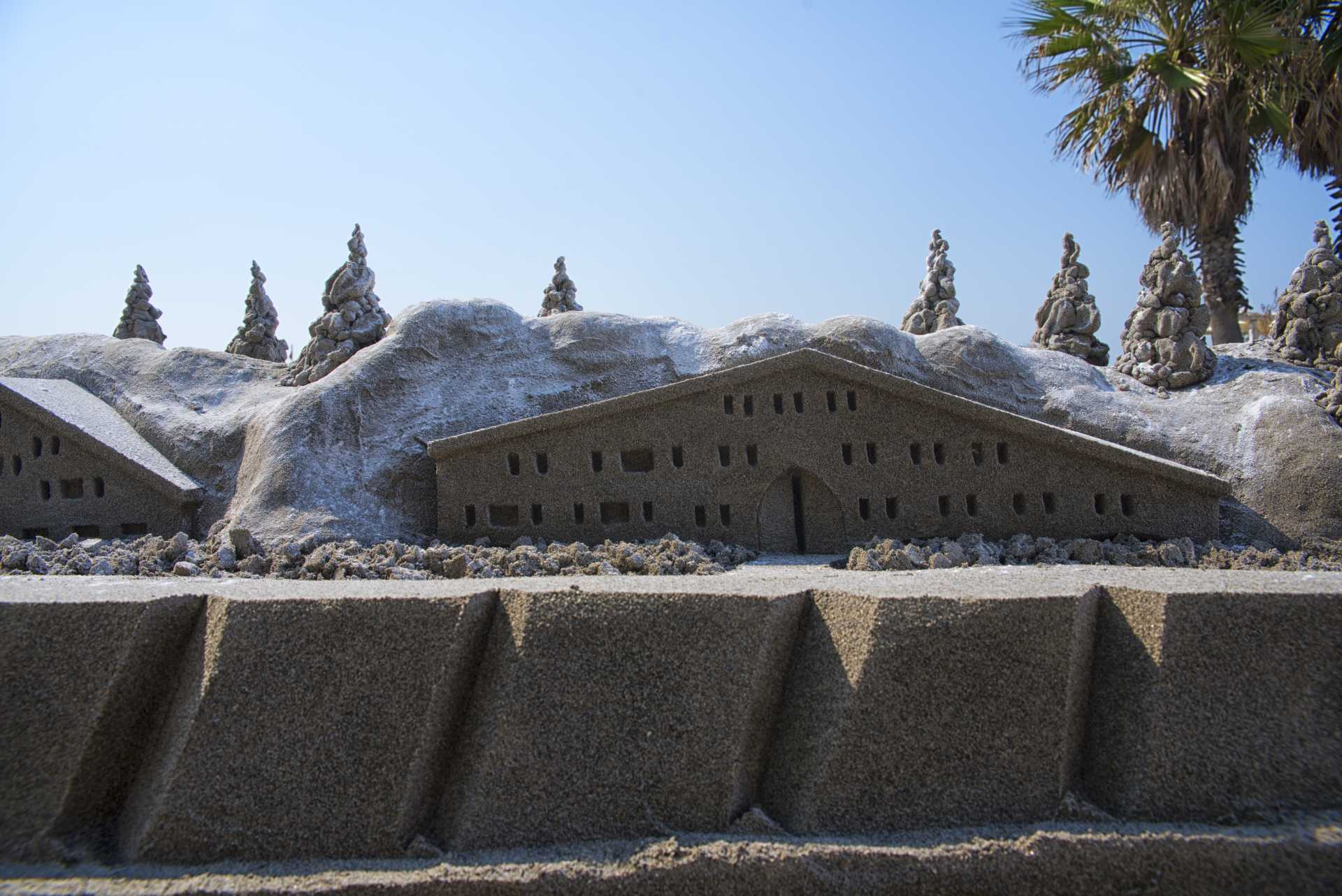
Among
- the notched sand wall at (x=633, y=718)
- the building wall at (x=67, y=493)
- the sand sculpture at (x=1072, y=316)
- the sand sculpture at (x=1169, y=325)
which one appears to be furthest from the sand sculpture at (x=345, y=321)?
the sand sculpture at (x=1169, y=325)

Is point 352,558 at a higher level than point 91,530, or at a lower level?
lower

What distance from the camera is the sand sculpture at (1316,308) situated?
496 inches

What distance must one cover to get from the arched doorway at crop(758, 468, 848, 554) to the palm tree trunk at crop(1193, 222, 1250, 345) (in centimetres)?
884

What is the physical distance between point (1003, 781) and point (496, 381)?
9084 mm

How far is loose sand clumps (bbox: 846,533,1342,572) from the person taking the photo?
8680 millimetres

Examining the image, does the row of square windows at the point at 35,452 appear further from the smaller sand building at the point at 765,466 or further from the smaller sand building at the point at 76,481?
the smaller sand building at the point at 765,466

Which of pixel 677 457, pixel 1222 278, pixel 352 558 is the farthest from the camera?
pixel 1222 278

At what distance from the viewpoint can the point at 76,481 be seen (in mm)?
11500

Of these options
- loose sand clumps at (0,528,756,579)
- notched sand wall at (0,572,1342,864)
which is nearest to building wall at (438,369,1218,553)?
loose sand clumps at (0,528,756,579)

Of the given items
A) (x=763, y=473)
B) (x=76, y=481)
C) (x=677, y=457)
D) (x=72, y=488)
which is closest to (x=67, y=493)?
(x=72, y=488)

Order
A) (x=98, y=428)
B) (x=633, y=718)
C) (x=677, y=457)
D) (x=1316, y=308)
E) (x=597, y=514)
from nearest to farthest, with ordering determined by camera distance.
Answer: (x=633, y=718)
(x=597, y=514)
(x=677, y=457)
(x=98, y=428)
(x=1316, y=308)

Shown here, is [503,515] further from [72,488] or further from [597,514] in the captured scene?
[72,488]

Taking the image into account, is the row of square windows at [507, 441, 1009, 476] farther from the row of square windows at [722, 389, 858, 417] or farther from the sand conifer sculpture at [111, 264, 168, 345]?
the sand conifer sculpture at [111, 264, 168, 345]

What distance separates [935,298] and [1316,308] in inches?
215
